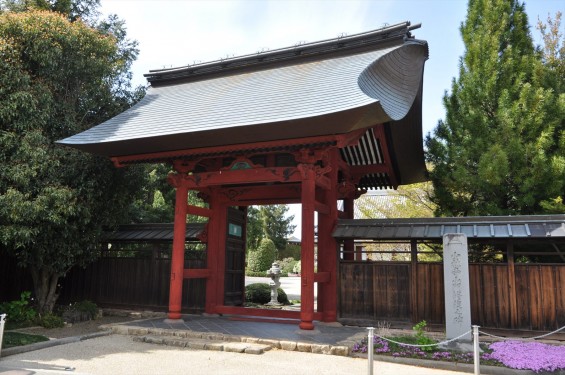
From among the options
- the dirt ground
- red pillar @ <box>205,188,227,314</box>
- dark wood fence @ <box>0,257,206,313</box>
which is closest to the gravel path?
the dirt ground

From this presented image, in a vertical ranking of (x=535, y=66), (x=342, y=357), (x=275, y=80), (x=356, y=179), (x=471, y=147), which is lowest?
(x=342, y=357)

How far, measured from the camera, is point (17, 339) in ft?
25.7

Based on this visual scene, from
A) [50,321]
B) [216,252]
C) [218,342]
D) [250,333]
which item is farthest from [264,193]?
[50,321]

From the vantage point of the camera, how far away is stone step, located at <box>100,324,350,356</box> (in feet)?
24.0

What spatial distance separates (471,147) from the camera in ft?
38.3

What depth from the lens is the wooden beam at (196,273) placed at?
→ 9.96m

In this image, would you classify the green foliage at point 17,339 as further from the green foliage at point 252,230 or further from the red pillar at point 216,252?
the green foliage at point 252,230

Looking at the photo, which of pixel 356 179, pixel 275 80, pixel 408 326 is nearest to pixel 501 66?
pixel 356 179

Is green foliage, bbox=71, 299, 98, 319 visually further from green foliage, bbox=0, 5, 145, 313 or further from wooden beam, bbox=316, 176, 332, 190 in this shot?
wooden beam, bbox=316, 176, 332, 190

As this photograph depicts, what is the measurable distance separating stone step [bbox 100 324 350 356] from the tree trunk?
314 cm

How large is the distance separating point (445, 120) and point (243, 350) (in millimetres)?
9280

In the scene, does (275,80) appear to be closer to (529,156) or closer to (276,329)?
(276,329)

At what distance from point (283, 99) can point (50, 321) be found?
7509mm

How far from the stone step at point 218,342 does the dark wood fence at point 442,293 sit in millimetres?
2405
